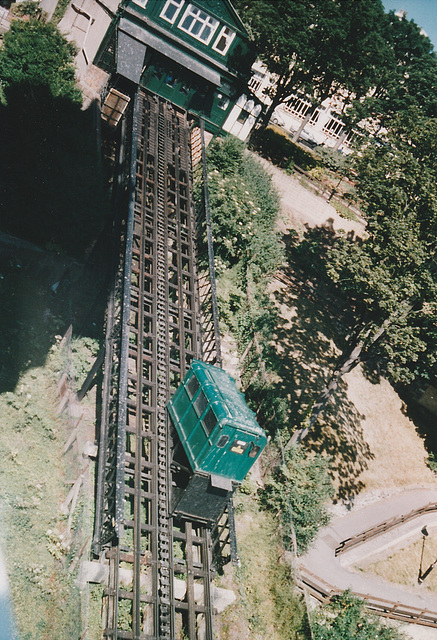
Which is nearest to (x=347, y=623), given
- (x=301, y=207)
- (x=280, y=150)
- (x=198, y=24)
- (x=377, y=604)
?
(x=377, y=604)

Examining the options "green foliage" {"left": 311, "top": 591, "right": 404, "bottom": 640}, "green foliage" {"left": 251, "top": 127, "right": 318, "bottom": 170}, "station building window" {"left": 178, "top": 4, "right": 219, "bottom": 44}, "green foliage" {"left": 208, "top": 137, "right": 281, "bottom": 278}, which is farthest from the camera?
"green foliage" {"left": 251, "top": 127, "right": 318, "bottom": 170}

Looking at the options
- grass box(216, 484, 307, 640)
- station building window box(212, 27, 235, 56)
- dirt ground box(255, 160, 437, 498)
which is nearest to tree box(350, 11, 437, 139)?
station building window box(212, 27, 235, 56)

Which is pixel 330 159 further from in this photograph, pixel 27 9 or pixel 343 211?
pixel 27 9

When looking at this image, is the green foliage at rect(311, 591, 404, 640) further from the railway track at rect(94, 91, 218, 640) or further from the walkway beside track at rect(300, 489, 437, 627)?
the railway track at rect(94, 91, 218, 640)

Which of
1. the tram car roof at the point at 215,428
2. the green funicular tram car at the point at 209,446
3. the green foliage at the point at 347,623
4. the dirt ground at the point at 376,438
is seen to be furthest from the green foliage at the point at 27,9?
the green foliage at the point at 347,623

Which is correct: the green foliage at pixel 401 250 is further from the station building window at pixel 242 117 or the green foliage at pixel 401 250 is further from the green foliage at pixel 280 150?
the station building window at pixel 242 117

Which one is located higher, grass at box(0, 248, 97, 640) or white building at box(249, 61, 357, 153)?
white building at box(249, 61, 357, 153)


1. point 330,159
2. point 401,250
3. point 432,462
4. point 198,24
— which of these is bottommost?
point 432,462

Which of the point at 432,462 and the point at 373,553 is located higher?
the point at 432,462
